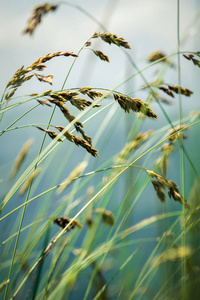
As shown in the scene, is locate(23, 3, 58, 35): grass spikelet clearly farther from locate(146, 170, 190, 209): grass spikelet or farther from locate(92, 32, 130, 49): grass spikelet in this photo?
locate(146, 170, 190, 209): grass spikelet

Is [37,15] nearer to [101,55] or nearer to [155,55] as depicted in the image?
[101,55]

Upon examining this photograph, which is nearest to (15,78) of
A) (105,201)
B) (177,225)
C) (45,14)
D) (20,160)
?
(45,14)

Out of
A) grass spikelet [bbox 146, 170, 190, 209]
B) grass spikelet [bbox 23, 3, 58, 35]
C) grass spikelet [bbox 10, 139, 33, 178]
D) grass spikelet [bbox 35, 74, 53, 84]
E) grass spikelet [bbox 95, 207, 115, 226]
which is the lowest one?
grass spikelet [bbox 95, 207, 115, 226]

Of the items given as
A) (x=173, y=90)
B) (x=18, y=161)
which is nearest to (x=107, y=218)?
(x=18, y=161)

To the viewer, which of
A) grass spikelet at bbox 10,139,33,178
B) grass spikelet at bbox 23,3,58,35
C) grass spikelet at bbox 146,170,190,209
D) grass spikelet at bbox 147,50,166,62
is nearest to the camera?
grass spikelet at bbox 146,170,190,209

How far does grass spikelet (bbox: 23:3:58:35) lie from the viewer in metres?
0.74

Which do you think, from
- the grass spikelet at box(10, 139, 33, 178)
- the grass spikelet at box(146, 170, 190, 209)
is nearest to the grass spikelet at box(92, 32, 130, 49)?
the grass spikelet at box(146, 170, 190, 209)

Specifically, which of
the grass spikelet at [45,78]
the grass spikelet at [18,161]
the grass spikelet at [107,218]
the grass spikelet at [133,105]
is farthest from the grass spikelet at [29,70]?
the grass spikelet at [107,218]

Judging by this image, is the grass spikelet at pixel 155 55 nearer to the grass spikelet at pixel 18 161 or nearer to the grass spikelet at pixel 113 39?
the grass spikelet at pixel 113 39

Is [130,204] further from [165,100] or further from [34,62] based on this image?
[165,100]

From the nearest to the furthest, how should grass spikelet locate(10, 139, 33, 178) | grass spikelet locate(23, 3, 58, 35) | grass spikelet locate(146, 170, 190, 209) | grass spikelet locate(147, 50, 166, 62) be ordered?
grass spikelet locate(146, 170, 190, 209)
grass spikelet locate(23, 3, 58, 35)
grass spikelet locate(10, 139, 33, 178)
grass spikelet locate(147, 50, 166, 62)

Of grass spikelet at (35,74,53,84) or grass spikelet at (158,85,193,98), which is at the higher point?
grass spikelet at (35,74,53,84)

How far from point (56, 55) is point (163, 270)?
51 centimetres

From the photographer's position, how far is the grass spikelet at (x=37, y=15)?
744 mm
